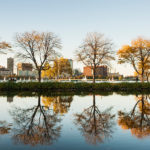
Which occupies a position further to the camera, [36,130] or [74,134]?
[36,130]

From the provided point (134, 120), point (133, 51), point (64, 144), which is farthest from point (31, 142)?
point (133, 51)

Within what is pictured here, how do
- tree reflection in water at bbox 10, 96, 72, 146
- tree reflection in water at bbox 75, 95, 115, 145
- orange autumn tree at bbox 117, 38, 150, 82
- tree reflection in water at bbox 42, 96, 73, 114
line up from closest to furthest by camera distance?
tree reflection in water at bbox 10, 96, 72, 146 → tree reflection in water at bbox 75, 95, 115, 145 → tree reflection in water at bbox 42, 96, 73, 114 → orange autumn tree at bbox 117, 38, 150, 82

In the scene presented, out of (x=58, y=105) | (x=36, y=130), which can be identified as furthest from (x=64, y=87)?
(x=36, y=130)

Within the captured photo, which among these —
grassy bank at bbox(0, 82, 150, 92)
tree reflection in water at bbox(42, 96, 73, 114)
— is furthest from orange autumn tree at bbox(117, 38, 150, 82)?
tree reflection in water at bbox(42, 96, 73, 114)

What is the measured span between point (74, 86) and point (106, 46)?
1032 centimetres

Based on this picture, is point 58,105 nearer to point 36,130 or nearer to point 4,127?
point 4,127

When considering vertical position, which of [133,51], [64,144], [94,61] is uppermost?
[133,51]

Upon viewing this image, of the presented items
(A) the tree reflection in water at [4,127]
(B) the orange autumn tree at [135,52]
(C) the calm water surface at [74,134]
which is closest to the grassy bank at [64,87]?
(B) the orange autumn tree at [135,52]

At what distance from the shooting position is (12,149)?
4277 millimetres

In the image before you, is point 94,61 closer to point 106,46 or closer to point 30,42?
point 106,46

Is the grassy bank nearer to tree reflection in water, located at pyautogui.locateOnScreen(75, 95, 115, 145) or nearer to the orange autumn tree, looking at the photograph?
the orange autumn tree

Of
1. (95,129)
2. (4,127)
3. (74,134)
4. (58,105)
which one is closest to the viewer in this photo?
(74,134)

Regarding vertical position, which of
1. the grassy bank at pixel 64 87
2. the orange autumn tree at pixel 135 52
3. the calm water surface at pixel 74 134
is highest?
the orange autumn tree at pixel 135 52

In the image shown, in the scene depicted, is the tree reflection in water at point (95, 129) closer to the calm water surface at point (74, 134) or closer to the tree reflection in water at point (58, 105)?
the calm water surface at point (74, 134)
